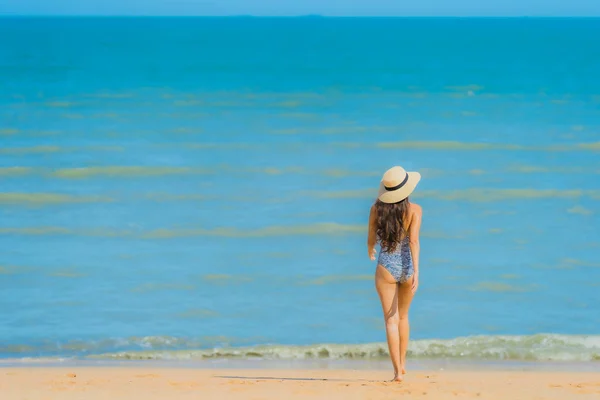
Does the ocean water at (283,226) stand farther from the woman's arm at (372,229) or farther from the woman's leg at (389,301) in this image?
the woman's arm at (372,229)

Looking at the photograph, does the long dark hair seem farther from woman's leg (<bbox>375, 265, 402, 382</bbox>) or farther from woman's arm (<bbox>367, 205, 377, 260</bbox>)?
woman's leg (<bbox>375, 265, 402, 382</bbox>)

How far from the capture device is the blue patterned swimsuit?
608 cm

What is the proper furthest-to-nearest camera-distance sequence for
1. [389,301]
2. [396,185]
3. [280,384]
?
[280,384] < [389,301] < [396,185]

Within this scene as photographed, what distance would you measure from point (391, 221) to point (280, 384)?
146 cm

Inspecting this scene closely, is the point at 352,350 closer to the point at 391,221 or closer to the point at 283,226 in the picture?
the point at 391,221

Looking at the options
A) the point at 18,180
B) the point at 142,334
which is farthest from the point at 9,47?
the point at 142,334

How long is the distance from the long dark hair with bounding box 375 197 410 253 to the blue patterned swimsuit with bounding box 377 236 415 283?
5 centimetres

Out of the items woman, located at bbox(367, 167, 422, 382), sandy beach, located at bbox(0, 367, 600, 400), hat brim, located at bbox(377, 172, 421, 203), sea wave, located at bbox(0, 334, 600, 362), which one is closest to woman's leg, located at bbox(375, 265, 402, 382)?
woman, located at bbox(367, 167, 422, 382)

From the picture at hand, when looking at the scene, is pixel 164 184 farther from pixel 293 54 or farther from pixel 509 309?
pixel 293 54

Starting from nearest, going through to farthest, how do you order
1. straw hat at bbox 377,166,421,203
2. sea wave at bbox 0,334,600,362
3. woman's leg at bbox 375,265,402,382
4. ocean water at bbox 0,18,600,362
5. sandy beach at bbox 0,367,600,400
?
straw hat at bbox 377,166,421,203
sandy beach at bbox 0,367,600,400
woman's leg at bbox 375,265,402,382
sea wave at bbox 0,334,600,362
ocean water at bbox 0,18,600,362

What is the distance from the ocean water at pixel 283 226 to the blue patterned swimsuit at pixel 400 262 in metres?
1.96

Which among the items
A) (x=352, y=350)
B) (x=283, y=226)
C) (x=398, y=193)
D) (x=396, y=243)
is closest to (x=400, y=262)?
(x=396, y=243)

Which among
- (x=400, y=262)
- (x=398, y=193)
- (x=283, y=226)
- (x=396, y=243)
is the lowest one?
(x=400, y=262)

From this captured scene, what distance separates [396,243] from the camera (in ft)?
19.8
